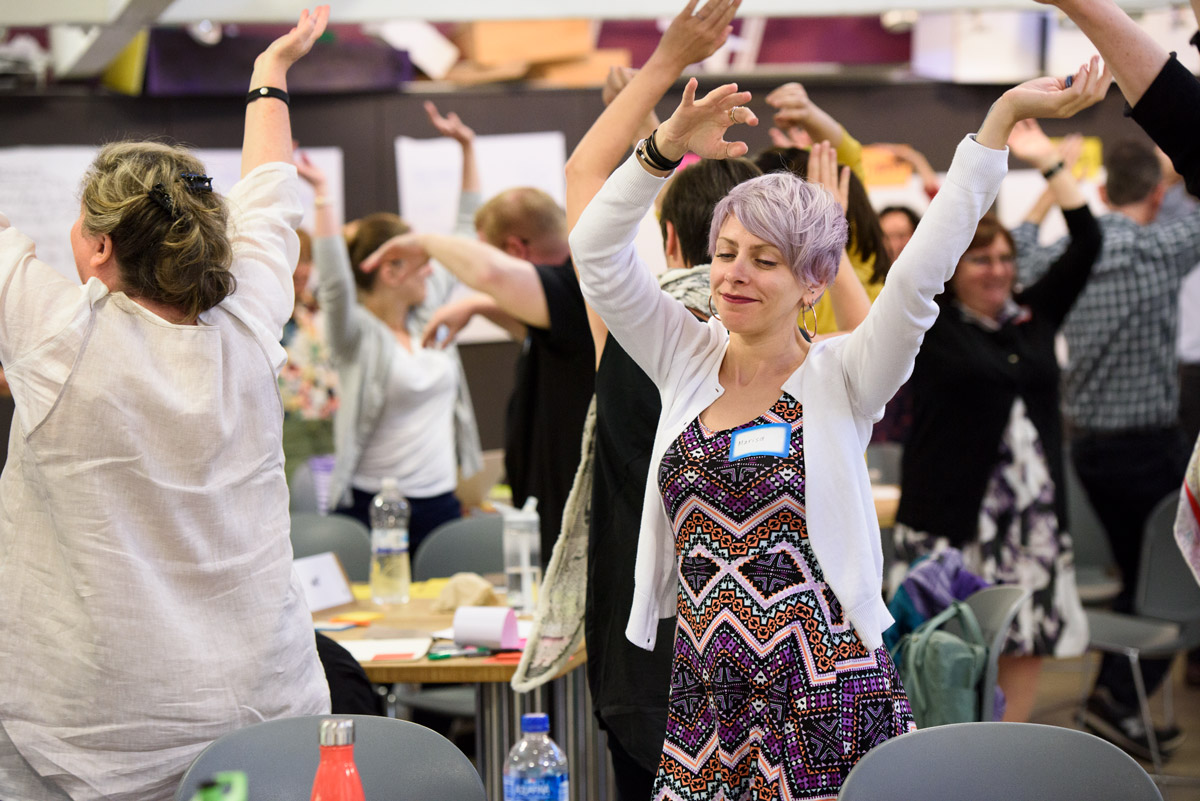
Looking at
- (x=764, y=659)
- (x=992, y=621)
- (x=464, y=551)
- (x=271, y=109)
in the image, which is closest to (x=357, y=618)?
(x=464, y=551)

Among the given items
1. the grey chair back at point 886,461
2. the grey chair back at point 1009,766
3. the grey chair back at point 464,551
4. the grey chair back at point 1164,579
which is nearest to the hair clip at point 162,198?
the grey chair back at point 1009,766

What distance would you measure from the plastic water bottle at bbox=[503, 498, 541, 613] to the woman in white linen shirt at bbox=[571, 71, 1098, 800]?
4.28 feet

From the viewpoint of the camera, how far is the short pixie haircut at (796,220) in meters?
1.69

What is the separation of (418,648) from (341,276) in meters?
1.68

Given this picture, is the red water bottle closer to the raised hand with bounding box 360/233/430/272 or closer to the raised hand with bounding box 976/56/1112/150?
the raised hand with bounding box 976/56/1112/150

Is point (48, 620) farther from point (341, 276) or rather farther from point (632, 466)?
point (341, 276)

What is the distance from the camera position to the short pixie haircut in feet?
5.53

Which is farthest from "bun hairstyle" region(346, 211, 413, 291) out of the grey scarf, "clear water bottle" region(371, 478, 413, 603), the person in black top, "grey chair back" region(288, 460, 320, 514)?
the grey scarf

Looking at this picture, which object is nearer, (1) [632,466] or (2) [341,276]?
(1) [632,466]

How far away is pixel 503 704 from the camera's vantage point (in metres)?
2.72

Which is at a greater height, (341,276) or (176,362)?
(341,276)

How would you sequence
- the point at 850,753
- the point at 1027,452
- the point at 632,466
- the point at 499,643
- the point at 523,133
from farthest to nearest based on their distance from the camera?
the point at 523,133 → the point at 1027,452 → the point at 499,643 → the point at 632,466 → the point at 850,753

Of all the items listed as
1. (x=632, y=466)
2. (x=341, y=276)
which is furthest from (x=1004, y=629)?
(x=341, y=276)

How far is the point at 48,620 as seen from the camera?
183cm
